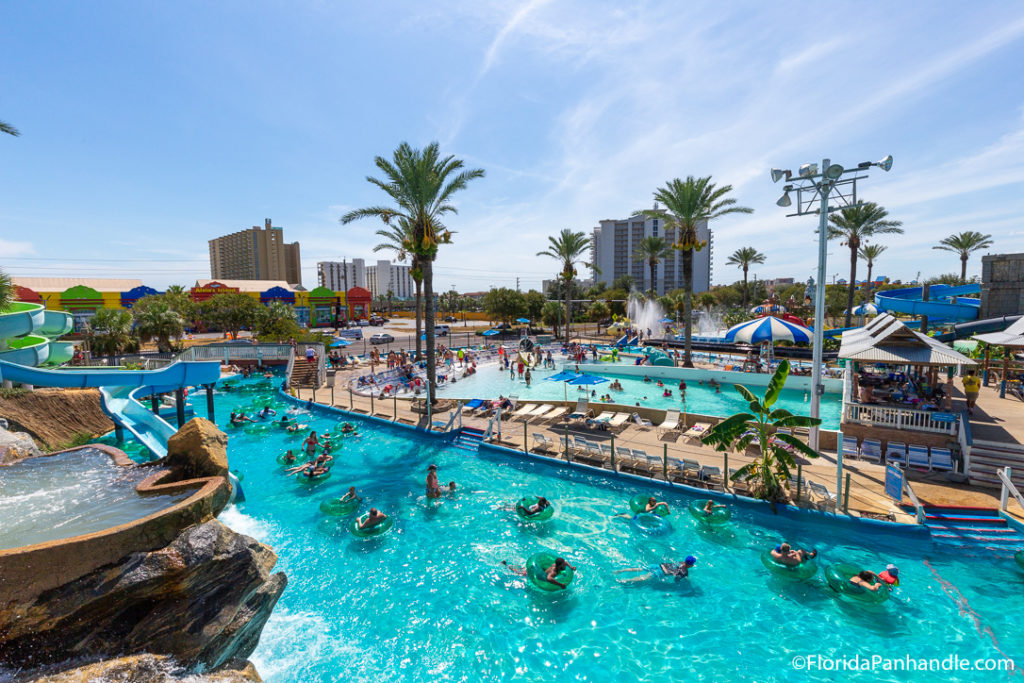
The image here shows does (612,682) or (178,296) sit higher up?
(178,296)

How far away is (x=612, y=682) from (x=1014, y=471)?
1267cm

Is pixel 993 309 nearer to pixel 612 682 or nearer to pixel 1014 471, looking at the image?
pixel 1014 471

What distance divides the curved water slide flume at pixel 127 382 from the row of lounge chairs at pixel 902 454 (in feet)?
75.7

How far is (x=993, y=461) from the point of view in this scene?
12.0 m

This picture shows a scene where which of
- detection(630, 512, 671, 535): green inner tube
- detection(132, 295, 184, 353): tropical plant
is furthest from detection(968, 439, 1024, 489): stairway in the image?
detection(132, 295, 184, 353): tropical plant

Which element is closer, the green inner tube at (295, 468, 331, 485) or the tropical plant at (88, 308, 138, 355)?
the green inner tube at (295, 468, 331, 485)

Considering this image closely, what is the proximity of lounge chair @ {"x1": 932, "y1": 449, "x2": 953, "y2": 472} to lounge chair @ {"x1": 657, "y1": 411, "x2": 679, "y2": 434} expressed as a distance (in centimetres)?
755

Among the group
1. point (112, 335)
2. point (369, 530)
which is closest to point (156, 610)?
point (369, 530)

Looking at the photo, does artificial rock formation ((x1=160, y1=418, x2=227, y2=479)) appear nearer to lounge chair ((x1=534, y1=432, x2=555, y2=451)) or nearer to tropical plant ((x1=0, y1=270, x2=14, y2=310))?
lounge chair ((x1=534, y1=432, x2=555, y2=451))

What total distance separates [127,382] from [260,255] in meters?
159

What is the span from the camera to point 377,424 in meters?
21.9

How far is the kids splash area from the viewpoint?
6.35 m

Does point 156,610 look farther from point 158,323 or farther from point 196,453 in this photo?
point 158,323

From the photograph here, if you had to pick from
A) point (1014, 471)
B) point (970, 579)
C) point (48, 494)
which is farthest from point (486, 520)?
point (1014, 471)
